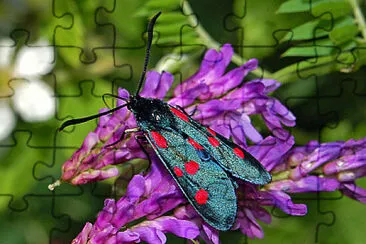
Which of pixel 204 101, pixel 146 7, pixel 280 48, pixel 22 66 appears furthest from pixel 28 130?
pixel 204 101

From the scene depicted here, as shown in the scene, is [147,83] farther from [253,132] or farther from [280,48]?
[280,48]

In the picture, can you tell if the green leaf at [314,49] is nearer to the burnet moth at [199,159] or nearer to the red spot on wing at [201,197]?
the burnet moth at [199,159]

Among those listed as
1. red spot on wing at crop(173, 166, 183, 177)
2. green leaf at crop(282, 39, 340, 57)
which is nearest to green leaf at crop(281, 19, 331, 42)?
green leaf at crop(282, 39, 340, 57)

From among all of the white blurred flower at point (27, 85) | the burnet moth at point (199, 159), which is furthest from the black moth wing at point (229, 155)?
the white blurred flower at point (27, 85)

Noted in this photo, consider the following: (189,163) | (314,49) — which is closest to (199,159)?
(189,163)

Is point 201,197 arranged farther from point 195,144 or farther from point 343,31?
point 343,31

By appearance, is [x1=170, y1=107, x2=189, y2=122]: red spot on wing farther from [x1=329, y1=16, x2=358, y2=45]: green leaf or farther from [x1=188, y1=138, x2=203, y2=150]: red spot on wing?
[x1=329, y1=16, x2=358, y2=45]: green leaf
